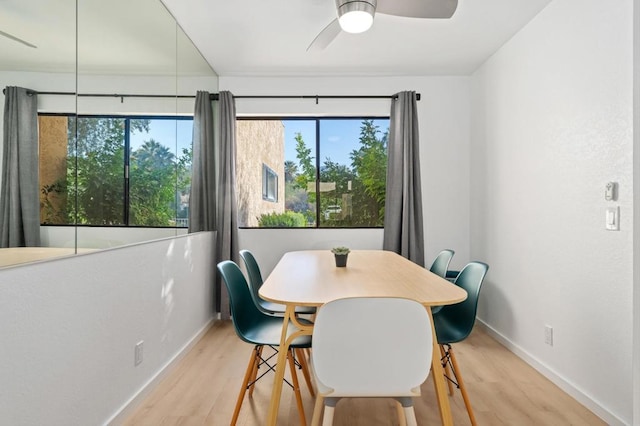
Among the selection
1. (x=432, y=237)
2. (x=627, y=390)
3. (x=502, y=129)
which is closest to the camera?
(x=627, y=390)

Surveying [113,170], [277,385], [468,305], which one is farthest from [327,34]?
[277,385]

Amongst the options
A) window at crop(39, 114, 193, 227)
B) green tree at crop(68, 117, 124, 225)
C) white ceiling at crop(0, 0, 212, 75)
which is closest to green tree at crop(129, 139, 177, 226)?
window at crop(39, 114, 193, 227)

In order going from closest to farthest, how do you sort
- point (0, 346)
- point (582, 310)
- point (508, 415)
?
point (0, 346)
point (508, 415)
point (582, 310)

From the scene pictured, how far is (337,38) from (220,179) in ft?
5.92

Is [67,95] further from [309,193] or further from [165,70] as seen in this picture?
[309,193]

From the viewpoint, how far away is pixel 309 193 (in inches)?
169

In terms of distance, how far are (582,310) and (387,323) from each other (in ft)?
5.57

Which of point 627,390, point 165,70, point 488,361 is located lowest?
point 488,361

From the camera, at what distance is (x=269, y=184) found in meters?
4.39

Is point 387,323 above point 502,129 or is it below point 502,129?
below

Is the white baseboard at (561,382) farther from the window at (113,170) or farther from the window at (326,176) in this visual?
the window at (113,170)

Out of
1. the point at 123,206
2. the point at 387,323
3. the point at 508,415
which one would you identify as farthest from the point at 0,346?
the point at 508,415

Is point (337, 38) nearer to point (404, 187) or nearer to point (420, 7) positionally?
point (420, 7)

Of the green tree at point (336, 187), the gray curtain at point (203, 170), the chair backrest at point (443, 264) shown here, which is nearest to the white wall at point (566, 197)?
the chair backrest at point (443, 264)
